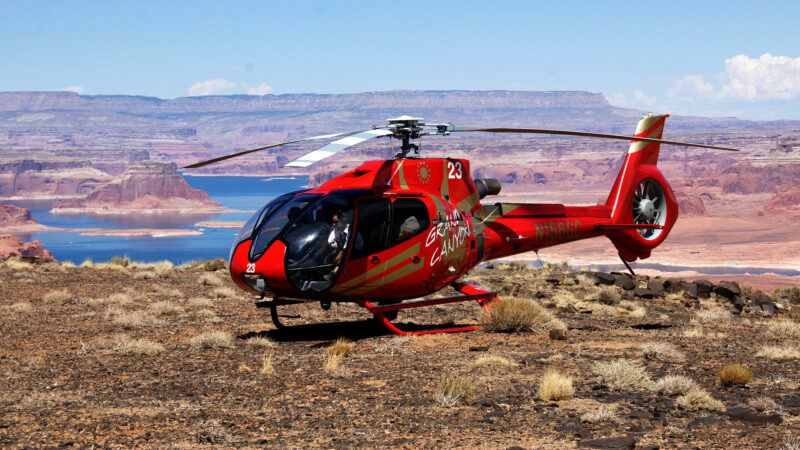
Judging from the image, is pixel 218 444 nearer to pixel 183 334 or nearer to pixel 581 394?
pixel 581 394

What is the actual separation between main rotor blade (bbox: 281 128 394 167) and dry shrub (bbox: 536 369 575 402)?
404 centimetres

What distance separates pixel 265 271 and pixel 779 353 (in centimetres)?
800

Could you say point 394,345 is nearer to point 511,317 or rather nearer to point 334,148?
point 511,317

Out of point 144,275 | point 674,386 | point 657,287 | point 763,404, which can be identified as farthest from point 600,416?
point 144,275

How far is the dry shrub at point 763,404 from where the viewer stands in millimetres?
8983

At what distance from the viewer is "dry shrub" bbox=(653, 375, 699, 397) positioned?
974cm

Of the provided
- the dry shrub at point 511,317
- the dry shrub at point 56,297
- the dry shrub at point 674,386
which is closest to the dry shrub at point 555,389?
the dry shrub at point 674,386

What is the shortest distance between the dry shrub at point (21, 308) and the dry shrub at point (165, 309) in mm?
2499

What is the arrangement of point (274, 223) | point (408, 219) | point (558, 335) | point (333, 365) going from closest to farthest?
point (333, 365)
point (274, 223)
point (408, 219)
point (558, 335)

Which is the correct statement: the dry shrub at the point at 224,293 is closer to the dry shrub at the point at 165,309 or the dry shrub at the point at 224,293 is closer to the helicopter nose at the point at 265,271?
the dry shrub at the point at 165,309

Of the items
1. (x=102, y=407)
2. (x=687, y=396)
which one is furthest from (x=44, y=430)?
(x=687, y=396)

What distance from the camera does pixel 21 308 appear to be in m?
17.2

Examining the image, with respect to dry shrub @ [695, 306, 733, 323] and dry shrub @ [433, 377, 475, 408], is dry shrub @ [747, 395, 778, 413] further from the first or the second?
dry shrub @ [695, 306, 733, 323]

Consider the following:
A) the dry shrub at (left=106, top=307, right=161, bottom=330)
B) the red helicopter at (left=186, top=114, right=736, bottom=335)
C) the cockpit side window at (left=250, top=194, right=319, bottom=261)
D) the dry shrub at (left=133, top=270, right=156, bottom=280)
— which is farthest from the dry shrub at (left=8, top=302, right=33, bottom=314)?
the cockpit side window at (left=250, top=194, right=319, bottom=261)
